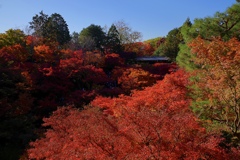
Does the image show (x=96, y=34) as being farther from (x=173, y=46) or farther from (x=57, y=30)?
(x=173, y=46)

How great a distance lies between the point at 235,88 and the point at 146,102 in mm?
5640

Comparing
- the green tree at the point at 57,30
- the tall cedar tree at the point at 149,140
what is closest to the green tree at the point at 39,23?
the green tree at the point at 57,30

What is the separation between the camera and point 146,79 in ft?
75.5

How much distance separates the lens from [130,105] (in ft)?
44.6

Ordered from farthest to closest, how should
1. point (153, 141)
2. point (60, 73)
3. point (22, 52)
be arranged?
point (22, 52), point (60, 73), point (153, 141)

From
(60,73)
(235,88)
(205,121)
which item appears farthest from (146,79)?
(235,88)

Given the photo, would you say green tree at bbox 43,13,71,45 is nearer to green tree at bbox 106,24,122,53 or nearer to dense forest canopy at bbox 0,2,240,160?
dense forest canopy at bbox 0,2,240,160

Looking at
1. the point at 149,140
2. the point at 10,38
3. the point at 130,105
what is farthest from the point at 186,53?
the point at 10,38

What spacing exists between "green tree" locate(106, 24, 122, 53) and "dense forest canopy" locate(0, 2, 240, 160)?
6.17 meters

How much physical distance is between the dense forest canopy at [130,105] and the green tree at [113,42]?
20.2 ft

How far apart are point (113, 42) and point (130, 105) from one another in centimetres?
2457

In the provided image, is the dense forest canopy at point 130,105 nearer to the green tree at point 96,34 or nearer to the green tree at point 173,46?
the green tree at point 173,46

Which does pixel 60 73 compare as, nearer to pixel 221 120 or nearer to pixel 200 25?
pixel 200 25

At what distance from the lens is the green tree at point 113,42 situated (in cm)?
3572
